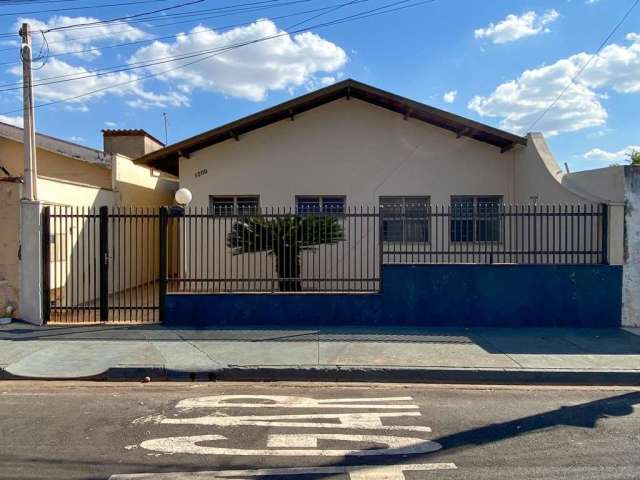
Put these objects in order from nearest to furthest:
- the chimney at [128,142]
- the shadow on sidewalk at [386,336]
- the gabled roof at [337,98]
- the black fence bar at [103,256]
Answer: the shadow on sidewalk at [386,336]
the black fence bar at [103,256]
the gabled roof at [337,98]
the chimney at [128,142]

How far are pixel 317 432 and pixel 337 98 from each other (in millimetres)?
10232

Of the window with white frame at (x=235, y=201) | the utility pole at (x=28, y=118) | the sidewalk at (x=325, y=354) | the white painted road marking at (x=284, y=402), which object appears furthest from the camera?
the window with white frame at (x=235, y=201)

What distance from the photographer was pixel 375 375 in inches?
268

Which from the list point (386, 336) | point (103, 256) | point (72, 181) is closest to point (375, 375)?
point (386, 336)

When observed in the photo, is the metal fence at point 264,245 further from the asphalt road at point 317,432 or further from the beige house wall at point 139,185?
the asphalt road at point 317,432

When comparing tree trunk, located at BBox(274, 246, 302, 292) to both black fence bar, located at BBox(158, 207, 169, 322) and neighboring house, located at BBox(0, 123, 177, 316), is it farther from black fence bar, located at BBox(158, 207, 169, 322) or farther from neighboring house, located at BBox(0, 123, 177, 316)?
neighboring house, located at BBox(0, 123, 177, 316)

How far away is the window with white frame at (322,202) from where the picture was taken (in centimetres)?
1361

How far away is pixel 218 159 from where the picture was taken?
13.8m

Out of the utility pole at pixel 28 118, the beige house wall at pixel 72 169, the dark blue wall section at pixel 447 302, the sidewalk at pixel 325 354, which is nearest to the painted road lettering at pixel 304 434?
the sidewalk at pixel 325 354

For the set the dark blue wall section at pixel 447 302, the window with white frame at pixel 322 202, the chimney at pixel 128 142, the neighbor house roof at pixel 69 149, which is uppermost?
the chimney at pixel 128 142

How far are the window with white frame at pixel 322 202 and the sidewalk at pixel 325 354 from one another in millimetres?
5014

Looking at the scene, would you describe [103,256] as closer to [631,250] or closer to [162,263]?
[162,263]

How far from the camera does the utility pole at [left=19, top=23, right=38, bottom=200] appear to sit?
9406 mm

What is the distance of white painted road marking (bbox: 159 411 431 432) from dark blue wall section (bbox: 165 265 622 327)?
422cm
